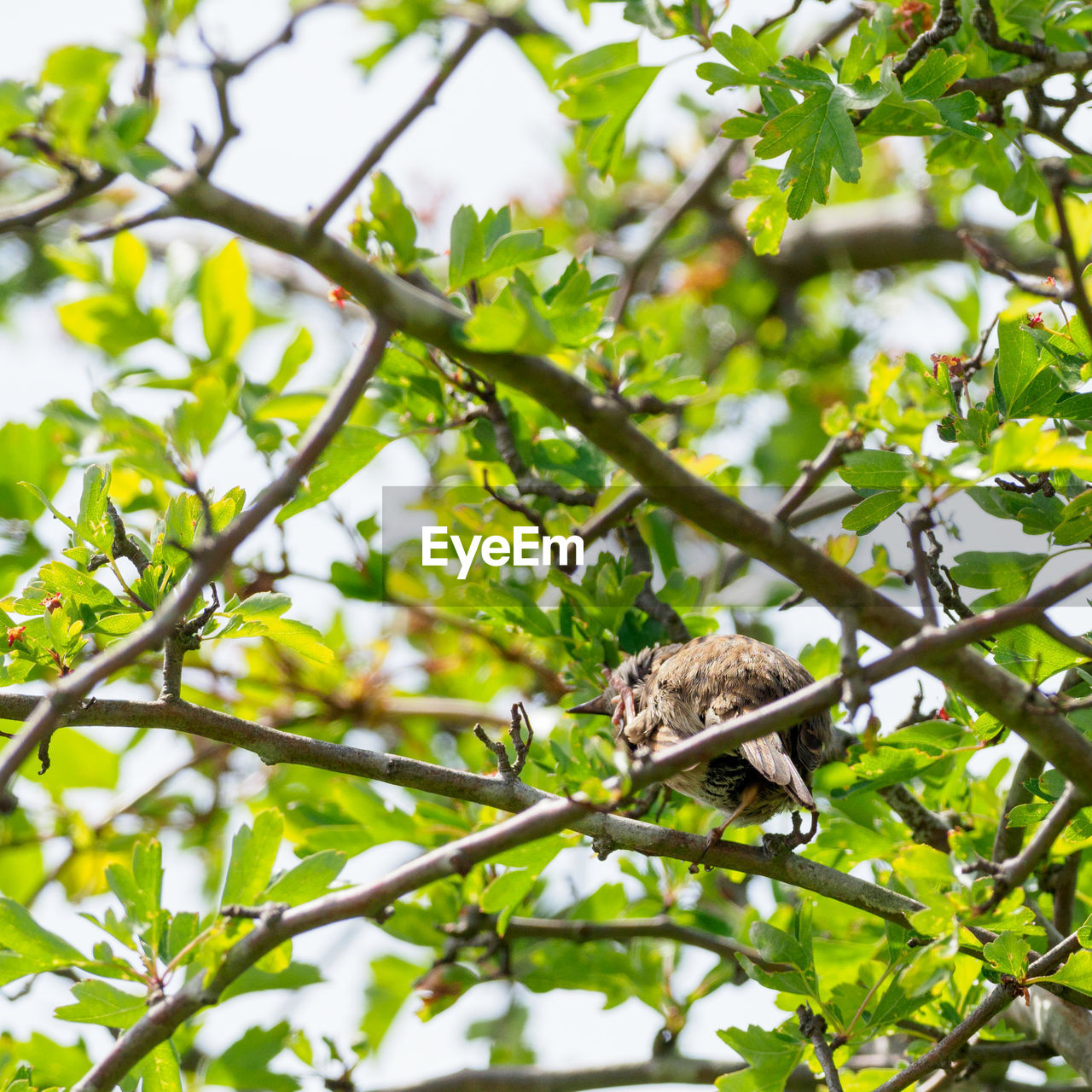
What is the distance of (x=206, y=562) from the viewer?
1307 mm

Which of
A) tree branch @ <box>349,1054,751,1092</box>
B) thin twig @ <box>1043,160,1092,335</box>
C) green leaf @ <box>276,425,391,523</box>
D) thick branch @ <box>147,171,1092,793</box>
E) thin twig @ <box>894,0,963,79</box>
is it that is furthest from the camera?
tree branch @ <box>349,1054,751,1092</box>

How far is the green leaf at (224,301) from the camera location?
2.38 m

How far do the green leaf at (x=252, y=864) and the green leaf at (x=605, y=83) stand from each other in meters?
1.67

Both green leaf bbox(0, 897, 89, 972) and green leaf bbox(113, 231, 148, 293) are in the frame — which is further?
green leaf bbox(113, 231, 148, 293)

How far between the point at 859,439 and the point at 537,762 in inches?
46.3

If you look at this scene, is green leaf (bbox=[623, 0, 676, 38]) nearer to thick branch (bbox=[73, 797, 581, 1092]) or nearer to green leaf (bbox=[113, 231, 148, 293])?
green leaf (bbox=[113, 231, 148, 293])

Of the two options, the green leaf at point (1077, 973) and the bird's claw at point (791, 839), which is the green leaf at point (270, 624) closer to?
the bird's claw at point (791, 839)

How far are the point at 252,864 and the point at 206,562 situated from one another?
962mm

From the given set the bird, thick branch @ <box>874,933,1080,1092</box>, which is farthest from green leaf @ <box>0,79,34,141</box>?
thick branch @ <box>874,933,1080,1092</box>

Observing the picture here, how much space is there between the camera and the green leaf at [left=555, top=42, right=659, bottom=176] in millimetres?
2531

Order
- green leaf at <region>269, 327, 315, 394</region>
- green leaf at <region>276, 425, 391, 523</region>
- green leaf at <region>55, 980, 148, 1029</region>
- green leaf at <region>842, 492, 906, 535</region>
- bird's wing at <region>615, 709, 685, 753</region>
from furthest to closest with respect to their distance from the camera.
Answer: green leaf at <region>269, 327, 315, 394</region> < bird's wing at <region>615, 709, 685, 753</region> < green leaf at <region>276, 425, 391, 523</region> < green leaf at <region>55, 980, 148, 1029</region> < green leaf at <region>842, 492, 906, 535</region>

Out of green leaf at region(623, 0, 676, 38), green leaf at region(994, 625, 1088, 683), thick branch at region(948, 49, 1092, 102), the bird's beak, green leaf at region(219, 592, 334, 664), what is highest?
green leaf at region(623, 0, 676, 38)

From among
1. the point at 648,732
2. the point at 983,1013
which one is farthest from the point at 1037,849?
the point at 648,732

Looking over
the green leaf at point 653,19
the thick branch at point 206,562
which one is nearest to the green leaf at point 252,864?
the thick branch at point 206,562
